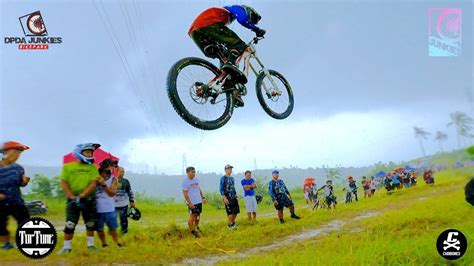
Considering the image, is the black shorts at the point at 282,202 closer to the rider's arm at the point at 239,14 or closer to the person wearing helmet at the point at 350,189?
the person wearing helmet at the point at 350,189

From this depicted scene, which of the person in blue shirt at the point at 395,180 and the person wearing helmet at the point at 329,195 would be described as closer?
the person in blue shirt at the point at 395,180

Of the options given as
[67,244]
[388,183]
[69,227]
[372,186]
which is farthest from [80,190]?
[372,186]

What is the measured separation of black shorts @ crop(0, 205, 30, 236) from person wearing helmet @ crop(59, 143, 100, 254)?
364 mm

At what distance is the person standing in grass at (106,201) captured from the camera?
3.69m

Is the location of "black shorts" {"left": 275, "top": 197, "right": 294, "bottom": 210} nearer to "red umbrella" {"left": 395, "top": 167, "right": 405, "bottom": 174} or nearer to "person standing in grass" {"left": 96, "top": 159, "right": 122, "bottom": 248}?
"red umbrella" {"left": 395, "top": 167, "right": 405, "bottom": 174}

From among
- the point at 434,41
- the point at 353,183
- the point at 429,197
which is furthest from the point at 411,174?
the point at 434,41

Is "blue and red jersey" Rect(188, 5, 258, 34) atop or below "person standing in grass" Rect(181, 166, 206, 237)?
atop

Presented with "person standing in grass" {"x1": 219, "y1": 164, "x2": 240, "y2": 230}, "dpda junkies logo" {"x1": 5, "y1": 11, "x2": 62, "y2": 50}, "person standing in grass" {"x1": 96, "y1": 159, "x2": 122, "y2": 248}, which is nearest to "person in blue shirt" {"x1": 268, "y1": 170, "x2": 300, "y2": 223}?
"person standing in grass" {"x1": 219, "y1": 164, "x2": 240, "y2": 230}

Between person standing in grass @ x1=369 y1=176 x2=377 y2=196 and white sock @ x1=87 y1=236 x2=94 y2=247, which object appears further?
person standing in grass @ x1=369 y1=176 x2=377 y2=196

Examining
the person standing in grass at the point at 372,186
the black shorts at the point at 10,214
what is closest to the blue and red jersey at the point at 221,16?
the black shorts at the point at 10,214
